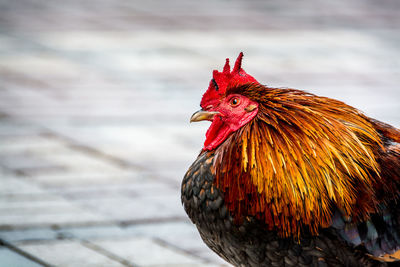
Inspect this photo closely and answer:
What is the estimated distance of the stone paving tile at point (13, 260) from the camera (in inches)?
158

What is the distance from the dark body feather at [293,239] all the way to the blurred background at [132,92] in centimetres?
120

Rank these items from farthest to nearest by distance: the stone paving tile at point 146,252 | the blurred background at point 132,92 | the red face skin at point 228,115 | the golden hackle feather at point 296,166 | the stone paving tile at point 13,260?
the blurred background at point 132,92 → the stone paving tile at point 146,252 → the stone paving tile at point 13,260 → the red face skin at point 228,115 → the golden hackle feather at point 296,166

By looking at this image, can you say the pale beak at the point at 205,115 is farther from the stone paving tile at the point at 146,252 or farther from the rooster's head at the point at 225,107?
the stone paving tile at the point at 146,252

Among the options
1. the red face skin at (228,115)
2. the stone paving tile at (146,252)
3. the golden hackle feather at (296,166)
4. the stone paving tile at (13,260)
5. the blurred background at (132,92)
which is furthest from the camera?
the blurred background at (132,92)

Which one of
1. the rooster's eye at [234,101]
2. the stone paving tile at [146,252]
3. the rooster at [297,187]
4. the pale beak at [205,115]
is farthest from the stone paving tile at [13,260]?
the rooster's eye at [234,101]

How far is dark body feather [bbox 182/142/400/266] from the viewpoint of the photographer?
286cm

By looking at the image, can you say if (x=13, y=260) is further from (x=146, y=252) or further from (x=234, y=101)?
(x=234, y=101)

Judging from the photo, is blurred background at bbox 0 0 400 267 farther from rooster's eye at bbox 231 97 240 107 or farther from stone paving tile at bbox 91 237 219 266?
rooster's eye at bbox 231 97 240 107

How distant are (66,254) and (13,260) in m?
0.30

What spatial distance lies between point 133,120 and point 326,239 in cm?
416

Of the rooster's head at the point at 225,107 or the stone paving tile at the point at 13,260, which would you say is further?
the stone paving tile at the point at 13,260

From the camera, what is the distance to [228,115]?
9.99 feet

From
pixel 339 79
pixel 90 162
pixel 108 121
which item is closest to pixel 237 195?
pixel 90 162

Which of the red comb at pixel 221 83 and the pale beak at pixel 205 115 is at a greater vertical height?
the red comb at pixel 221 83
